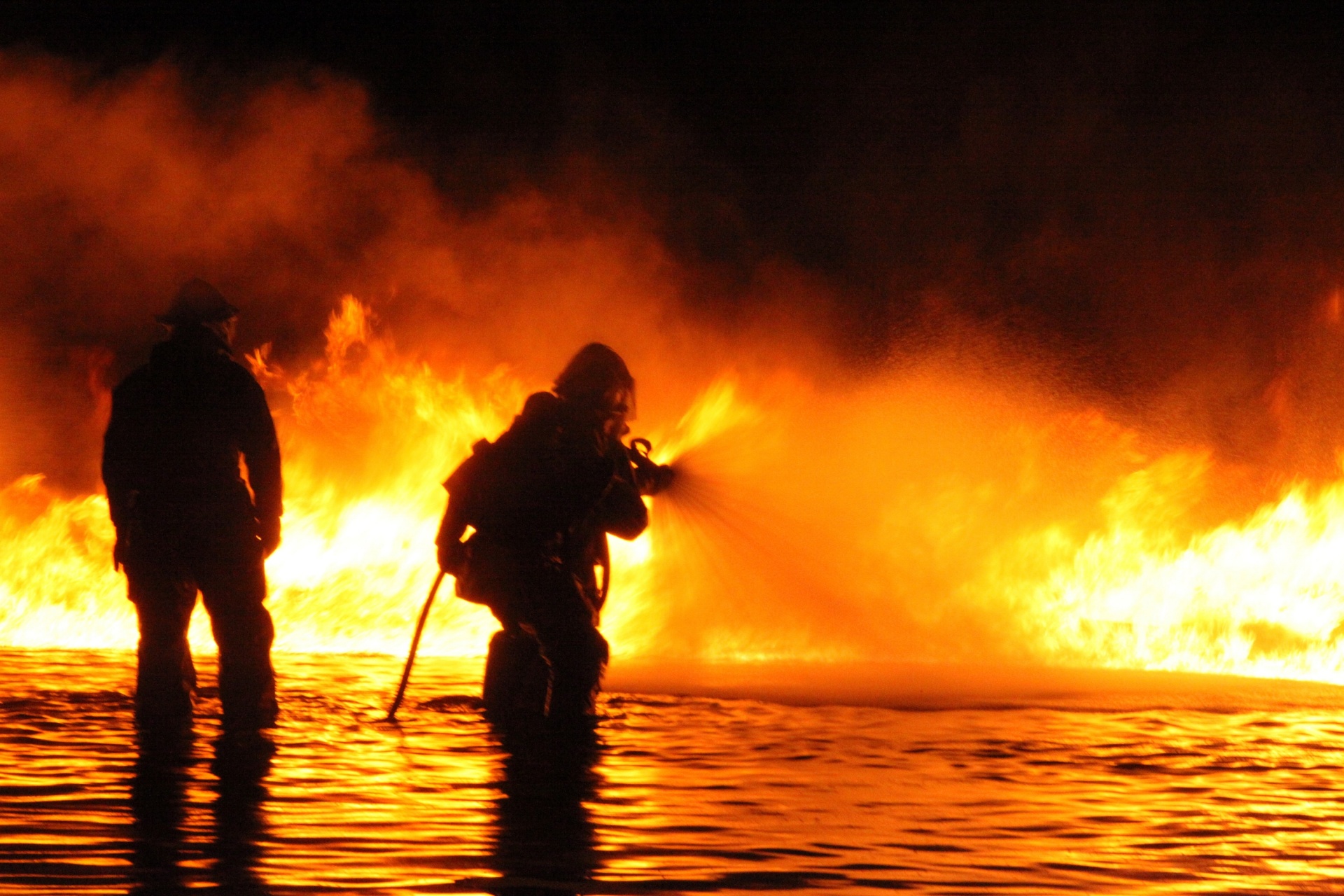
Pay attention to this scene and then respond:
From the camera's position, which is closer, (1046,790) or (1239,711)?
(1046,790)

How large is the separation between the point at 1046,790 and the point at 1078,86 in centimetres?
1229

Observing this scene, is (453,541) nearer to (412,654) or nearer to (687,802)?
(412,654)

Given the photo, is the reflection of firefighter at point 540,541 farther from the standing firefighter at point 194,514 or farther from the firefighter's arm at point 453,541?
the standing firefighter at point 194,514

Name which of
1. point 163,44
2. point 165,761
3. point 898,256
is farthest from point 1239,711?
point 163,44

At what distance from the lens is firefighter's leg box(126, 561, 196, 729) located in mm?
9117

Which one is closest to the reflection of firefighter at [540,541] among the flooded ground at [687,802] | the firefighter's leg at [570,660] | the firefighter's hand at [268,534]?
the firefighter's leg at [570,660]

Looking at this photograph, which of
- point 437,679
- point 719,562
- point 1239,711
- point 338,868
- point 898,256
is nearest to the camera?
point 338,868

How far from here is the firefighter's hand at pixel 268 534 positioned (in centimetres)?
902

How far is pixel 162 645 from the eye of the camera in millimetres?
9250

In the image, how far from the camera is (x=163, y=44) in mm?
18562

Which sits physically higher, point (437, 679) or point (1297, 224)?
point (1297, 224)

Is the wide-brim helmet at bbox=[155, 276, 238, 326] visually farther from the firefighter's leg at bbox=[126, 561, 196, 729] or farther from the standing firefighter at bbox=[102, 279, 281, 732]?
the firefighter's leg at bbox=[126, 561, 196, 729]

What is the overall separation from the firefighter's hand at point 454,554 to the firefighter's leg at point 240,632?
3.54ft

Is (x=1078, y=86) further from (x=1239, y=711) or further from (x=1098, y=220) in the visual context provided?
(x=1239, y=711)
